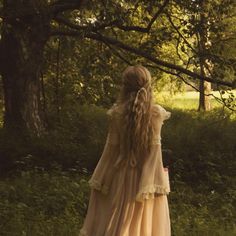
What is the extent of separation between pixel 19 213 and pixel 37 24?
4.95m

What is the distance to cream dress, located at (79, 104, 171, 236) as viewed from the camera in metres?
Result: 5.03

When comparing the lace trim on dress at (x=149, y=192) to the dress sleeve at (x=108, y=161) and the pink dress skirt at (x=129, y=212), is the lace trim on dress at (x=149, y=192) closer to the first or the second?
the pink dress skirt at (x=129, y=212)

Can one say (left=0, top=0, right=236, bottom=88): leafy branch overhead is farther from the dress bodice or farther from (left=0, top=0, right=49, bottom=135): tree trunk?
the dress bodice

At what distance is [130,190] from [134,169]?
173mm

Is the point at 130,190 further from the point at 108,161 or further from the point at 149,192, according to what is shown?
the point at 108,161

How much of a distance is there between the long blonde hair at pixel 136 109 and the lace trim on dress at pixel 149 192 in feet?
0.98

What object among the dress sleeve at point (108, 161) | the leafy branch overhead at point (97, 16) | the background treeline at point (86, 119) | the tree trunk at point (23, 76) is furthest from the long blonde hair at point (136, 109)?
the tree trunk at point (23, 76)

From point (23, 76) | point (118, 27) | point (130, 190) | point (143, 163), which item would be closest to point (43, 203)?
point (130, 190)

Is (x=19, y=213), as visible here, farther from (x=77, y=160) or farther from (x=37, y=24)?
(x=37, y=24)

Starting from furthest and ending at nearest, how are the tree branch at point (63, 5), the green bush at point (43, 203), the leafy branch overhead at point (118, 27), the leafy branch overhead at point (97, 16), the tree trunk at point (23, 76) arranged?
the tree trunk at point (23, 76) → the leafy branch overhead at point (118, 27) → the tree branch at point (63, 5) → the leafy branch overhead at point (97, 16) → the green bush at point (43, 203)

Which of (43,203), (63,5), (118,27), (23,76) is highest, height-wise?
(63,5)

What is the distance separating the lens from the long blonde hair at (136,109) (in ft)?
16.2

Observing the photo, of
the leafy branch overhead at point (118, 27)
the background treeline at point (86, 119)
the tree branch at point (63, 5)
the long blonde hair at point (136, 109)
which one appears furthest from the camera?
the leafy branch overhead at point (118, 27)

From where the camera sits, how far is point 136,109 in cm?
496
